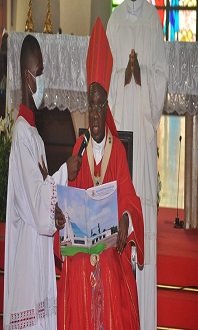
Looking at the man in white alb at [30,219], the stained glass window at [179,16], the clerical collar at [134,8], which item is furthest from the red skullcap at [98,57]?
the stained glass window at [179,16]

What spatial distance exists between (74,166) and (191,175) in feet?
15.4

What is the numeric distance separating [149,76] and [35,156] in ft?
4.55

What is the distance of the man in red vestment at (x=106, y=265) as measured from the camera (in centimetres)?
580

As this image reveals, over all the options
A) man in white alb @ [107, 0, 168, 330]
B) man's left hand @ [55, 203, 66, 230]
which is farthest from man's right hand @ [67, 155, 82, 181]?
man in white alb @ [107, 0, 168, 330]

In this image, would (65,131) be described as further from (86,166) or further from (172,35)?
(172,35)

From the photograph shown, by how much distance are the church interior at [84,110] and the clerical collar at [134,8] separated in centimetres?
82

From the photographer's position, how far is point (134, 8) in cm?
700

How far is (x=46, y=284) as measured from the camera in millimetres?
6090

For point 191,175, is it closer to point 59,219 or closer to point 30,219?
point 30,219

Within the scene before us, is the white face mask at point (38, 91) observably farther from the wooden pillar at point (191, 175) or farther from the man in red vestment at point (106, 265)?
the wooden pillar at point (191, 175)

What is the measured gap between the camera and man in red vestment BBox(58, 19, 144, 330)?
580 centimetres

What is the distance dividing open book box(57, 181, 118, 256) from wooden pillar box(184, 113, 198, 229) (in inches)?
176

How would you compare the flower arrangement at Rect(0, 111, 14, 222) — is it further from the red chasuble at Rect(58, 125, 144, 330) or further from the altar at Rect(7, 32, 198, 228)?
the red chasuble at Rect(58, 125, 144, 330)

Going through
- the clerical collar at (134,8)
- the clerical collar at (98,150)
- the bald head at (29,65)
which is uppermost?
the clerical collar at (134,8)
